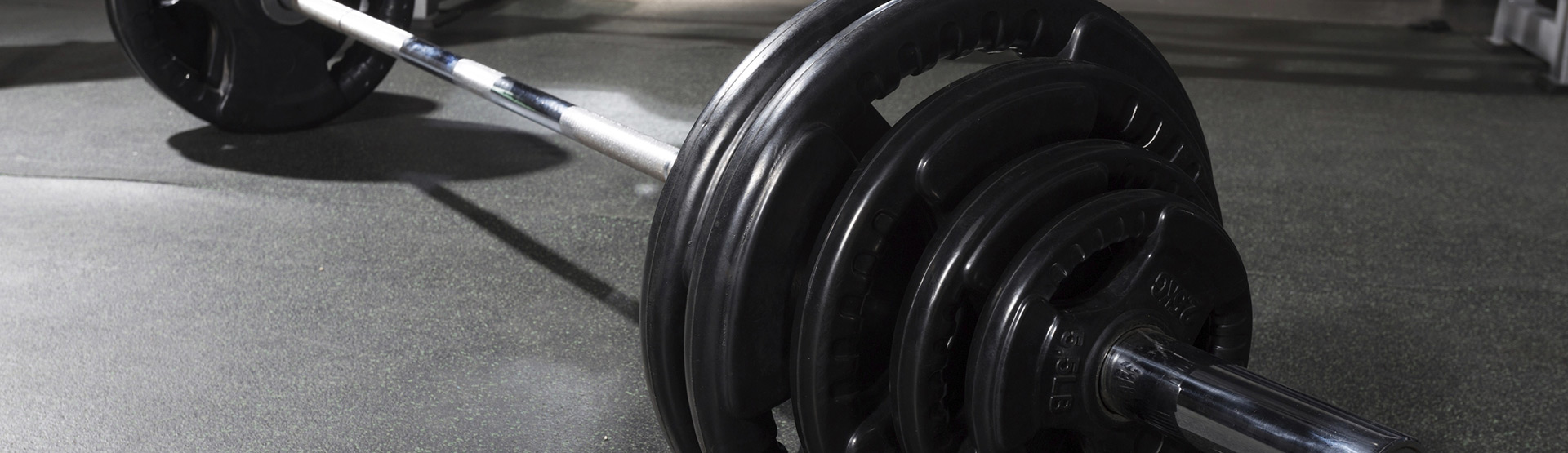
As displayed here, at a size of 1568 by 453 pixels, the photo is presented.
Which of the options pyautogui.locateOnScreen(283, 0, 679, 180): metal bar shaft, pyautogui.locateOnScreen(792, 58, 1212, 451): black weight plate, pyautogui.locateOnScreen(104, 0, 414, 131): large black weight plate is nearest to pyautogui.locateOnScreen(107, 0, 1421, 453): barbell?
pyautogui.locateOnScreen(792, 58, 1212, 451): black weight plate

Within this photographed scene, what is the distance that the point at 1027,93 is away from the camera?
75cm

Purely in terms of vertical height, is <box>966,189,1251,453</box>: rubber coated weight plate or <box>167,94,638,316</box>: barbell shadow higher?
<box>966,189,1251,453</box>: rubber coated weight plate

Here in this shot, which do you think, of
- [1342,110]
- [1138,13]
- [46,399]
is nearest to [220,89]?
[46,399]

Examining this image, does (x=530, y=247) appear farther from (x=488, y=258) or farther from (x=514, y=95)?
(x=514, y=95)

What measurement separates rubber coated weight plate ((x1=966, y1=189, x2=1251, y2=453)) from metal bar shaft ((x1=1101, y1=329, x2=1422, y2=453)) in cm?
2

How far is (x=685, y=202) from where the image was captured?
769mm

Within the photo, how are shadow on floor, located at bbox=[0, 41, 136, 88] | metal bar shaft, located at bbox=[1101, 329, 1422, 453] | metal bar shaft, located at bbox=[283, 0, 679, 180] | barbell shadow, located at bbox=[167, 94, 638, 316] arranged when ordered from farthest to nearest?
shadow on floor, located at bbox=[0, 41, 136, 88], barbell shadow, located at bbox=[167, 94, 638, 316], metal bar shaft, located at bbox=[283, 0, 679, 180], metal bar shaft, located at bbox=[1101, 329, 1422, 453]

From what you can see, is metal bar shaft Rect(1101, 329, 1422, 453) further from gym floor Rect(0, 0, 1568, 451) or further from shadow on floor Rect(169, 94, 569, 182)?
shadow on floor Rect(169, 94, 569, 182)

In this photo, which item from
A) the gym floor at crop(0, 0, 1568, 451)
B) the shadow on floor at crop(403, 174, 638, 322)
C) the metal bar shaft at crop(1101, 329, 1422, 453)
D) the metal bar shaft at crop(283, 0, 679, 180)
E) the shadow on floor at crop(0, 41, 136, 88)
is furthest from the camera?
the shadow on floor at crop(0, 41, 136, 88)

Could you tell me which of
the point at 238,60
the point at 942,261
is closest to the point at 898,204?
the point at 942,261

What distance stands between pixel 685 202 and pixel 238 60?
147 cm

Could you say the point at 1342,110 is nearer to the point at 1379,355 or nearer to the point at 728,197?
the point at 1379,355

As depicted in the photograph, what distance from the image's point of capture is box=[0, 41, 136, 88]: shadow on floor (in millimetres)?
2369

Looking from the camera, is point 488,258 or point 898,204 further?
point 488,258
